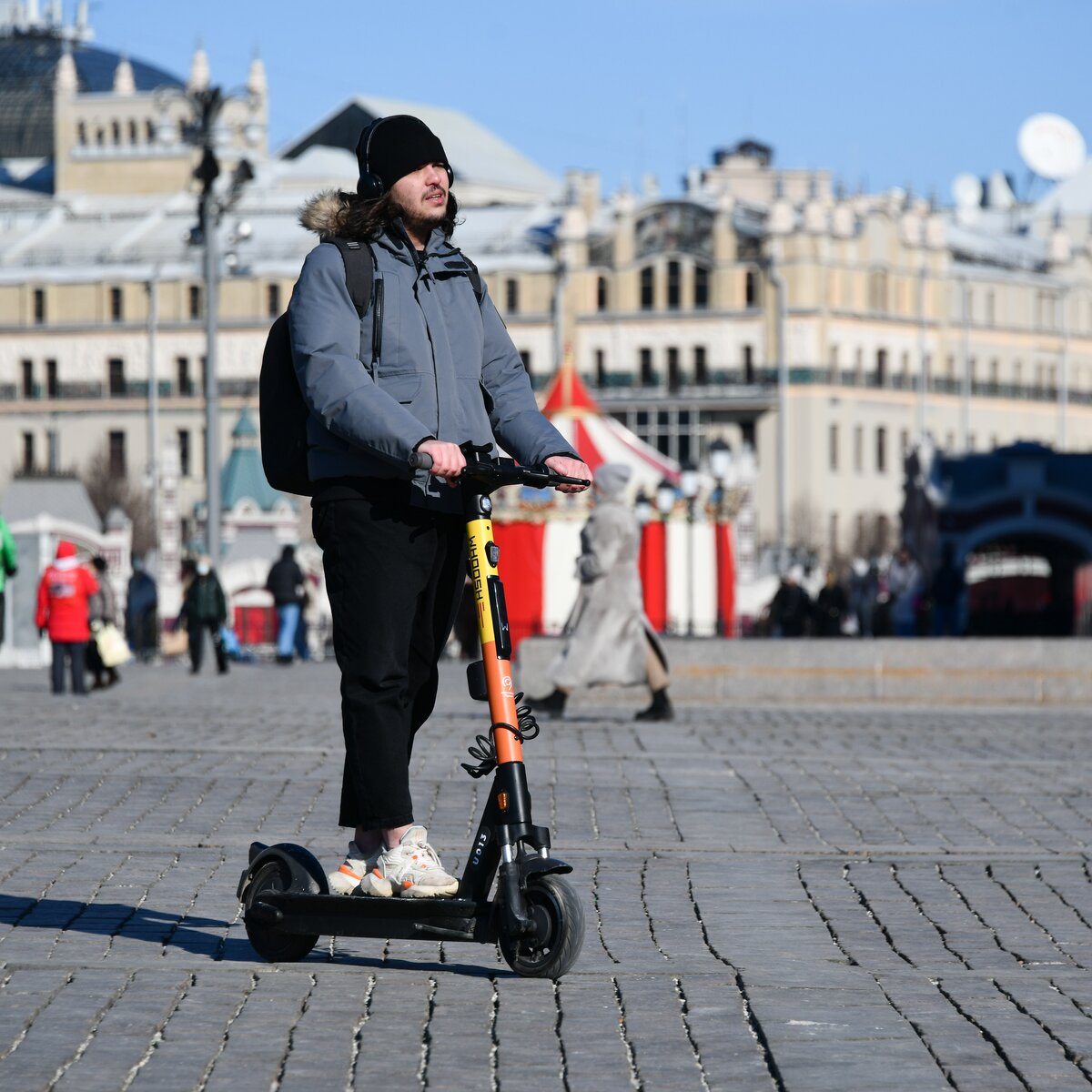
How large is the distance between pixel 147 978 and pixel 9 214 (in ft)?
375

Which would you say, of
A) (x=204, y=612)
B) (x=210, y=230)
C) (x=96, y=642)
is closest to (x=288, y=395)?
(x=96, y=642)

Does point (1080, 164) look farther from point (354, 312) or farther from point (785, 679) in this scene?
point (354, 312)

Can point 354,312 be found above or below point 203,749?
above

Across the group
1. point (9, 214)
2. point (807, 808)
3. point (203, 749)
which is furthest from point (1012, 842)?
point (9, 214)

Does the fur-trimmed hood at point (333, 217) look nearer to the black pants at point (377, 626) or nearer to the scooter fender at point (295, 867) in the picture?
the black pants at point (377, 626)

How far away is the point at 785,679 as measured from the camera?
23.1 metres

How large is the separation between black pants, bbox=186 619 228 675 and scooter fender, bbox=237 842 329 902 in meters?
24.6

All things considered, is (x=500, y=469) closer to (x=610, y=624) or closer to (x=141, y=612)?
(x=610, y=624)

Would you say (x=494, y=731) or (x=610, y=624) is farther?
(x=610, y=624)

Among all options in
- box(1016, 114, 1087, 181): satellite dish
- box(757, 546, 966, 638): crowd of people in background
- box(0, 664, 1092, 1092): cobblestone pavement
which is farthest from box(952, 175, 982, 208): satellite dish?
box(0, 664, 1092, 1092): cobblestone pavement

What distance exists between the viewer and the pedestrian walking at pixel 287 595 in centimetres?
3872

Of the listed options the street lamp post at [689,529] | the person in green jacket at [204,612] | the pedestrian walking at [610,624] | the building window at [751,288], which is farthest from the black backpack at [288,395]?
the building window at [751,288]

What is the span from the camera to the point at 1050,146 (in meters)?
129

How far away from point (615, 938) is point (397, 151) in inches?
81.9
